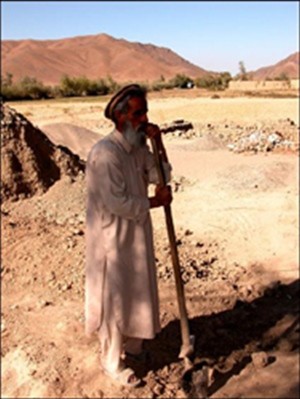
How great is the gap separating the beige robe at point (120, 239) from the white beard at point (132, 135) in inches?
1.1

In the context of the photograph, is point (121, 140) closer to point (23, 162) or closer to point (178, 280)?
point (178, 280)

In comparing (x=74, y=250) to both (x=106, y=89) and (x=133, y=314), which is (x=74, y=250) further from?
(x=106, y=89)

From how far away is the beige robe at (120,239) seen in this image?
278 centimetres

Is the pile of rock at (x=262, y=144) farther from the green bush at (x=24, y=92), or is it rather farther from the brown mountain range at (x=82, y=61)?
the brown mountain range at (x=82, y=61)

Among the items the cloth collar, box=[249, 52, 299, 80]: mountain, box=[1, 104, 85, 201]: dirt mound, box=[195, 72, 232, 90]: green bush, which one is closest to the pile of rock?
box=[1, 104, 85, 201]: dirt mound

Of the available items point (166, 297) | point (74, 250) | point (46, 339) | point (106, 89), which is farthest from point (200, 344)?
point (106, 89)

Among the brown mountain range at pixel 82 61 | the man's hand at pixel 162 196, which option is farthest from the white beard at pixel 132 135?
the brown mountain range at pixel 82 61

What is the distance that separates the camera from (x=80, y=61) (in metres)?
80.0

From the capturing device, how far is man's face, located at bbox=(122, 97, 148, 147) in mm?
2802

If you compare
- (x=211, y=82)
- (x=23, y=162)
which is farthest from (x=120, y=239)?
(x=211, y=82)

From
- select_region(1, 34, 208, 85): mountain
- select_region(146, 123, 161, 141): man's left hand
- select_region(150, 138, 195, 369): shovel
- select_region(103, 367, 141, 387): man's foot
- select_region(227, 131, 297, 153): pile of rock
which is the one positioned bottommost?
select_region(103, 367, 141, 387): man's foot

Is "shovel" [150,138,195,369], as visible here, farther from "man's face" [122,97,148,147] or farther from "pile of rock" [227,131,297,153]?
"pile of rock" [227,131,297,153]

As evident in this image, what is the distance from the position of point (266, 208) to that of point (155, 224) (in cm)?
178

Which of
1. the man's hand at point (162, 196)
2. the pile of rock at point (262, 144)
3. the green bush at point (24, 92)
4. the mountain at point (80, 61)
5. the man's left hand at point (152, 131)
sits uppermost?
the mountain at point (80, 61)
